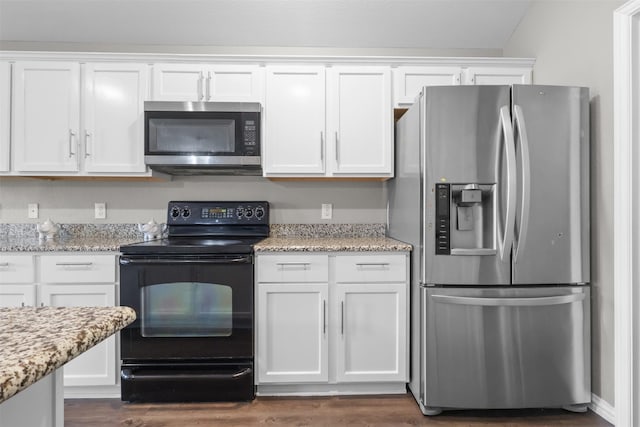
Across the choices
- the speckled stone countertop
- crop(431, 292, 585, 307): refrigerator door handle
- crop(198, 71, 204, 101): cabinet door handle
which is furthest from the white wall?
the speckled stone countertop

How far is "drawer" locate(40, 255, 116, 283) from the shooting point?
2.18m

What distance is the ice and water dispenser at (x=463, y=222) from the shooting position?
195cm

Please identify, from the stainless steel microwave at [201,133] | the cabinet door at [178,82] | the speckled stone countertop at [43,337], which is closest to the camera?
the speckled stone countertop at [43,337]

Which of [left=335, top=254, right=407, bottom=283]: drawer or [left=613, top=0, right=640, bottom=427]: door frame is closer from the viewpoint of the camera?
[left=613, top=0, right=640, bottom=427]: door frame

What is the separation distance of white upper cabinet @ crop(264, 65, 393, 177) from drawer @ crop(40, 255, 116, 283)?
1.11m

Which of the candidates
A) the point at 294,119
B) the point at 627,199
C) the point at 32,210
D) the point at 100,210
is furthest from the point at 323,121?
the point at 32,210

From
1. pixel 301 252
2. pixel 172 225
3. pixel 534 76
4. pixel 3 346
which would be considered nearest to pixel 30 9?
pixel 172 225

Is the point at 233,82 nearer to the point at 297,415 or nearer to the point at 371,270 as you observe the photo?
the point at 371,270

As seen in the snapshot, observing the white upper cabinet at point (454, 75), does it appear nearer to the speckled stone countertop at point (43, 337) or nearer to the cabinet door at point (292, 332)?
the cabinet door at point (292, 332)

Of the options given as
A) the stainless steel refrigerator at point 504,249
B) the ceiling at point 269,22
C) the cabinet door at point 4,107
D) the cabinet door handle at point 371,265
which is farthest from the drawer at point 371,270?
the cabinet door at point 4,107

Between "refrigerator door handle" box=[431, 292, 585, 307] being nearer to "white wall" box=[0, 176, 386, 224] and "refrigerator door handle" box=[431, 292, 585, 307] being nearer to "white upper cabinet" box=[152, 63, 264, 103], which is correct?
"white wall" box=[0, 176, 386, 224]

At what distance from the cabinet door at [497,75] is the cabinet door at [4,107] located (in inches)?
119

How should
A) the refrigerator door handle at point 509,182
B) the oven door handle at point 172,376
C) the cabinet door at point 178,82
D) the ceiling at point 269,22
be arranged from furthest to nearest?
the ceiling at point 269,22, the cabinet door at point 178,82, the oven door handle at point 172,376, the refrigerator door handle at point 509,182

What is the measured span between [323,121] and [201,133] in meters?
0.79
